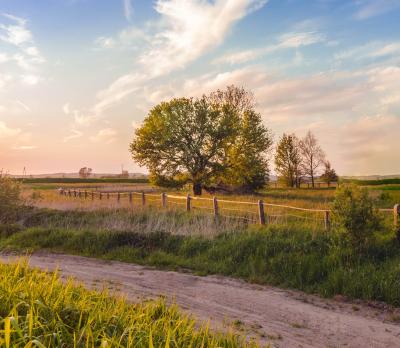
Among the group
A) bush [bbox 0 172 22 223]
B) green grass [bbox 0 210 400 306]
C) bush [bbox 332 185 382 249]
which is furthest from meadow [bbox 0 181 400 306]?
bush [bbox 0 172 22 223]

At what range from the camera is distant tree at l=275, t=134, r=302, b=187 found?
6744 centimetres

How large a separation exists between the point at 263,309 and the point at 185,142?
3610 centimetres

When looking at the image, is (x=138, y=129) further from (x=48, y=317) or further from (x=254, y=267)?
(x=48, y=317)

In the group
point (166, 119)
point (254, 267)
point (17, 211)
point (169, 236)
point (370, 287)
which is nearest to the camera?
point (370, 287)

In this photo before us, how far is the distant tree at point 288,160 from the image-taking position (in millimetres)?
67438

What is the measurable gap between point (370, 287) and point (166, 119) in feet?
118

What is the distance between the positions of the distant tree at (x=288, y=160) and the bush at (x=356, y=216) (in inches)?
2207

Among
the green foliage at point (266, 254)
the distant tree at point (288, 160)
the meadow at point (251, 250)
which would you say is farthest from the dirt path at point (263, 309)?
the distant tree at point (288, 160)

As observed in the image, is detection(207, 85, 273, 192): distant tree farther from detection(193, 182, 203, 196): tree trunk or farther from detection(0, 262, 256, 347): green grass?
detection(0, 262, 256, 347): green grass

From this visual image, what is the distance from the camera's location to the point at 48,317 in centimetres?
456

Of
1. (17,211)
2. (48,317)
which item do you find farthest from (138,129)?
(48,317)

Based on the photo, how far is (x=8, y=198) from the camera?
846 inches

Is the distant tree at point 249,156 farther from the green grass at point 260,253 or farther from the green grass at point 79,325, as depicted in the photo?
the green grass at point 79,325

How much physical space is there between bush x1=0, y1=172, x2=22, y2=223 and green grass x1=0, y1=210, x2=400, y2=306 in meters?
4.37
